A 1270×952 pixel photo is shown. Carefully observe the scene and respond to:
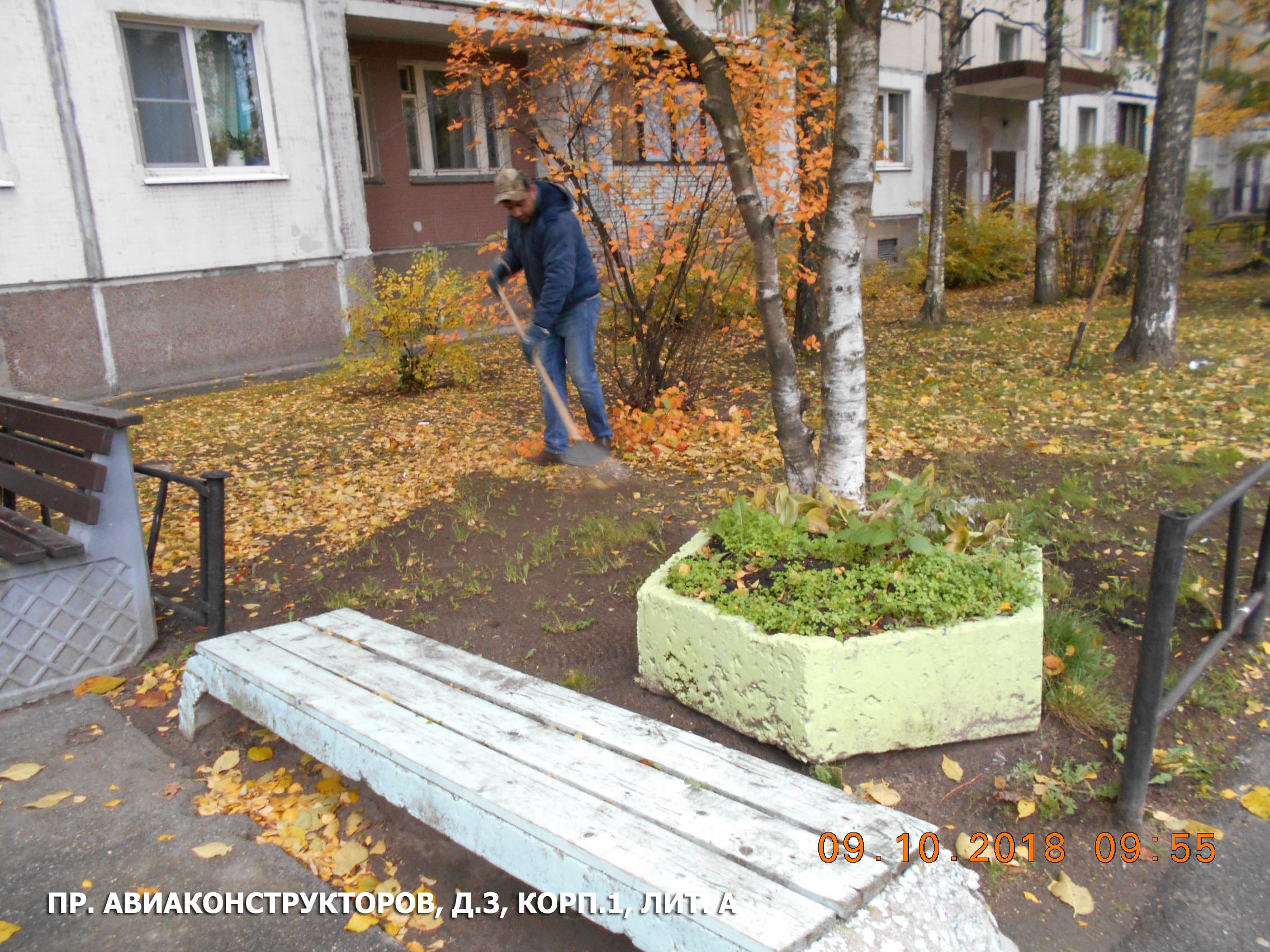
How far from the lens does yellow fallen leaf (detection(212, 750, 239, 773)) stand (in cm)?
304

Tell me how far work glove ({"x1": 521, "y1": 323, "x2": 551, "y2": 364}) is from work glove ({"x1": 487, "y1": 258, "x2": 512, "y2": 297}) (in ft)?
1.43

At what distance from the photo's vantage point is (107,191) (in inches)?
364

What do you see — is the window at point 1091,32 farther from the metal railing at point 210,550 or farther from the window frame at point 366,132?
the metal railing at point 210,550

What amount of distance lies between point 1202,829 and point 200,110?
11.1m

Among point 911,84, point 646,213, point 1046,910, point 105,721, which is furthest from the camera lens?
point 911,84

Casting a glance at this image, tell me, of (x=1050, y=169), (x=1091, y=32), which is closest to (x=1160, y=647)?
(x=1050, y=169)

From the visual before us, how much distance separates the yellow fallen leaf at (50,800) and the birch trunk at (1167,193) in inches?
325

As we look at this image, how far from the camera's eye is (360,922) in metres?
2.34

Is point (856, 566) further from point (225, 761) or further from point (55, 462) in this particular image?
point (55, 462)

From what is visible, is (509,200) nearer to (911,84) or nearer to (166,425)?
(166,425)

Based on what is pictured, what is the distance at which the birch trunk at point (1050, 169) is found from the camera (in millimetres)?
11656

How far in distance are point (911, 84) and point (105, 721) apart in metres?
20.3

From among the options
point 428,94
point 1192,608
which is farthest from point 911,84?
point 1192,608

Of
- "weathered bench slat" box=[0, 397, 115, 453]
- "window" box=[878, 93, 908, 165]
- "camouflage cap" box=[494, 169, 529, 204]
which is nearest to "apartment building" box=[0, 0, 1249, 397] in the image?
"camouflage cap" box=[494, 169, 529, 204]
